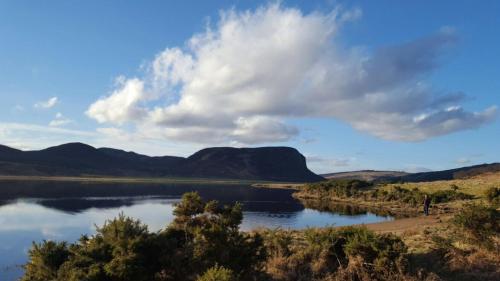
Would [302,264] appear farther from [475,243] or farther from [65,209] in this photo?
[65,209]

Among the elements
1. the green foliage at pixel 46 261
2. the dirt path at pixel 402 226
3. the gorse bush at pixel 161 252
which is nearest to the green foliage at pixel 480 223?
the dirt path at pixel 402 226

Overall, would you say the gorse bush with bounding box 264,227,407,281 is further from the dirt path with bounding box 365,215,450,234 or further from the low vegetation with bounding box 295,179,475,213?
the low vegetation with bounding box 295,179,475,213

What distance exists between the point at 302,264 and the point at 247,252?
278cm

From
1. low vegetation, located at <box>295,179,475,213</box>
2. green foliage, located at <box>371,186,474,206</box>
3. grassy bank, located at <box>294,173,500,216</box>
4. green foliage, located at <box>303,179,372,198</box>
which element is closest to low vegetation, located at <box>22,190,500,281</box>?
grassy bank, located at <box>294,173,500,216</box>

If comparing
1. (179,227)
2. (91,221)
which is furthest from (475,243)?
(91,221)

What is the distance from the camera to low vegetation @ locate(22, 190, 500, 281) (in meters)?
12.5

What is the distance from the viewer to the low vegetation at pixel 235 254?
12477mm

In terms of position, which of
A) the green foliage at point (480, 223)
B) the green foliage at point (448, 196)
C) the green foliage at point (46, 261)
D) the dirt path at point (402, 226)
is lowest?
the dirt path at point (402, 226)

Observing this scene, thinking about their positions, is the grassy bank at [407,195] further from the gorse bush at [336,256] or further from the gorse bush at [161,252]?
the gorse bush at [161,252]

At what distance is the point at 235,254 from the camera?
14188mm

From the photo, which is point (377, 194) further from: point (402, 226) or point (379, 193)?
point (402, 226)

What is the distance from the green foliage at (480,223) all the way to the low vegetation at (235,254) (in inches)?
1.4

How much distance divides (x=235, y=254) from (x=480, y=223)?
10.8 meters

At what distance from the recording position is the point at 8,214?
156 ft
